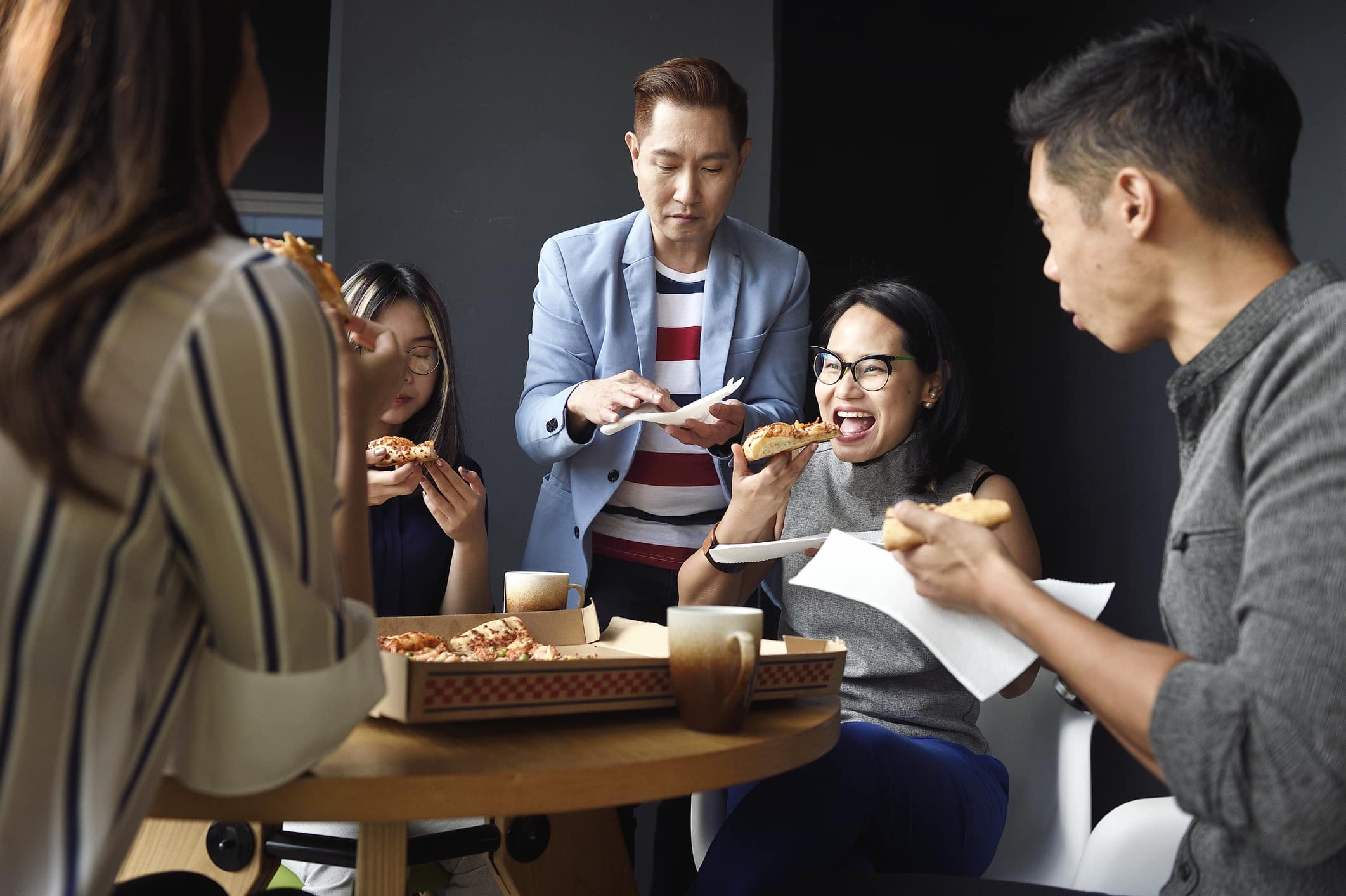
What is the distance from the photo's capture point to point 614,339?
304cm

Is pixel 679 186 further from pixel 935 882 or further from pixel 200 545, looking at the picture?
pixel 200 545

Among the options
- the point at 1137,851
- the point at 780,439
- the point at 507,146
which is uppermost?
the point at 507,146

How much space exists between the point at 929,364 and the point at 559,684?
63.9 inches

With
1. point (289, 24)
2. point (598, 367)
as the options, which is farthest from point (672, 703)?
point (289, 24)

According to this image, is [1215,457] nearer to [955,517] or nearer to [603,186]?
[955,517]

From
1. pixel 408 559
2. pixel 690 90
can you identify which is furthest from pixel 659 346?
pixel 408 559

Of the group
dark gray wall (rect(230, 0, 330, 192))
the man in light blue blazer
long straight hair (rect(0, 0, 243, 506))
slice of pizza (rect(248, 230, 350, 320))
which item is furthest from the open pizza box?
dark gray wall (rect(230, 0, 330, 192))

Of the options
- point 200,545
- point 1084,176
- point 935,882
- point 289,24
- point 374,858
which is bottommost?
point 935,882

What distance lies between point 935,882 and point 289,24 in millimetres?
7322

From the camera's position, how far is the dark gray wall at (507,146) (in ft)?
12.9

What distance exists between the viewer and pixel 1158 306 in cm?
140

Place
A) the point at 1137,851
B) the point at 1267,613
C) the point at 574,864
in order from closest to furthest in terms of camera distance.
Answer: the point at 1267,613
the point at 1137,851
the point at 574,864

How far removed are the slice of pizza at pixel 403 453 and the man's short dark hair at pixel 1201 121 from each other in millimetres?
1640

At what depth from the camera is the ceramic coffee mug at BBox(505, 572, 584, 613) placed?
6.82 ft
